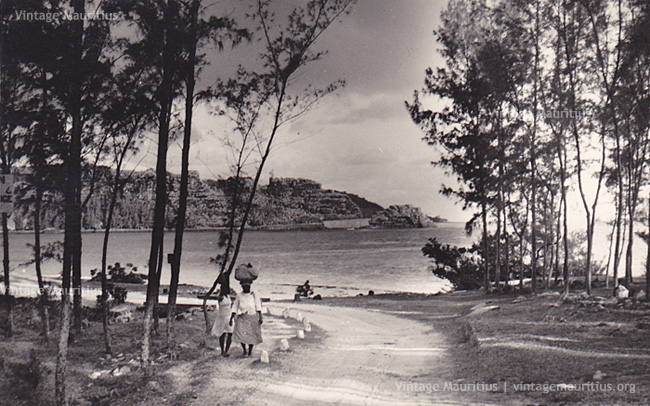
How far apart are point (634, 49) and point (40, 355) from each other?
17.6m

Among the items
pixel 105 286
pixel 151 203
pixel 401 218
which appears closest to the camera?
pixel 105 286

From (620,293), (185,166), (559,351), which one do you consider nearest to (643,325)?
(559,351)

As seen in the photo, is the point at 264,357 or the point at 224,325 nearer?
the point at 264,357

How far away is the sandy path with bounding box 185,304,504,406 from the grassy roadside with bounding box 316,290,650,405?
2.07ft

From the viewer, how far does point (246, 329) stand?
30.4 feet

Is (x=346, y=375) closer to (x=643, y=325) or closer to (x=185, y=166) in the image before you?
(x=185, y=166)

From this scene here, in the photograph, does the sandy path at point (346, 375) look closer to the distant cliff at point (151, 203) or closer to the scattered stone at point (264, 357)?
the scattered stone at point (264, 357)

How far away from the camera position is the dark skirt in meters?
9.26

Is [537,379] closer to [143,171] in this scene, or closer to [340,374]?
[340,374]

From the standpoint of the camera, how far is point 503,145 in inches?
894

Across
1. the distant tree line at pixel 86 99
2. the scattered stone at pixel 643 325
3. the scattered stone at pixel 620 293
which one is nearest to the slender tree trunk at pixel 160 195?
the distant tree line at pixel 86 99

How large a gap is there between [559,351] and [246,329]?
5.75 metres

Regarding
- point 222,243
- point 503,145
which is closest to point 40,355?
point 222,243

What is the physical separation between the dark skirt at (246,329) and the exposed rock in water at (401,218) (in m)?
122
